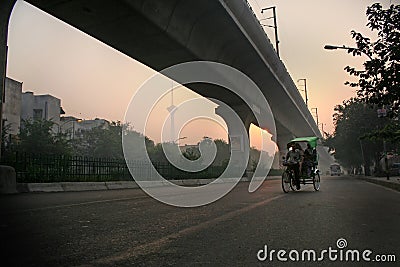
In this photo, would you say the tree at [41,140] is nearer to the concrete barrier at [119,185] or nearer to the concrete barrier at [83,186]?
the concrete barrier at [119,185]

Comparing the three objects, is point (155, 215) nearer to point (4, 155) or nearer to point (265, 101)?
point (4, 155)

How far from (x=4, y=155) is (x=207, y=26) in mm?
9483

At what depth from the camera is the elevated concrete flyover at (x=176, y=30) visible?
13308mm

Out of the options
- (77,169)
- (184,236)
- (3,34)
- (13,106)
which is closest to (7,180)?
(3,34)

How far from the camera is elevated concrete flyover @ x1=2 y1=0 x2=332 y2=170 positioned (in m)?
13.3

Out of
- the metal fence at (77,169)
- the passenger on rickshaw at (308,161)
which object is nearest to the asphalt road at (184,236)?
the passenger on rickshaw at (308,161)

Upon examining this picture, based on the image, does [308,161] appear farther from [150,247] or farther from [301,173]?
[150,247]

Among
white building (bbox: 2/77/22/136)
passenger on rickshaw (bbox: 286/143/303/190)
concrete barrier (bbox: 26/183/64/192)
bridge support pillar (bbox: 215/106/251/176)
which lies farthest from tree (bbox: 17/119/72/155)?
passenger on rickshaw (bbox: 286/143/303/190)

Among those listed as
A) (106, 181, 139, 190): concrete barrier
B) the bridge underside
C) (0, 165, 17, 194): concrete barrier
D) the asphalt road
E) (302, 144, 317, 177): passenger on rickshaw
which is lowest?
the asphalt road

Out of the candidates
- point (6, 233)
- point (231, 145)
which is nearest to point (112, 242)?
point (6, 233)

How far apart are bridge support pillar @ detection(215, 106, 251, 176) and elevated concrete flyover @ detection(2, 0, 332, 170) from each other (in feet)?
36.2

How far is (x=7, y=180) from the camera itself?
12156mm

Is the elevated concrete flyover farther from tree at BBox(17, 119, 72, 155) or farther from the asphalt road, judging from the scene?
tree at BBox(17, 119, 72, 155)

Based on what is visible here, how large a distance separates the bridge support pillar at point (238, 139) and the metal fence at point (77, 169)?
1006 cm
